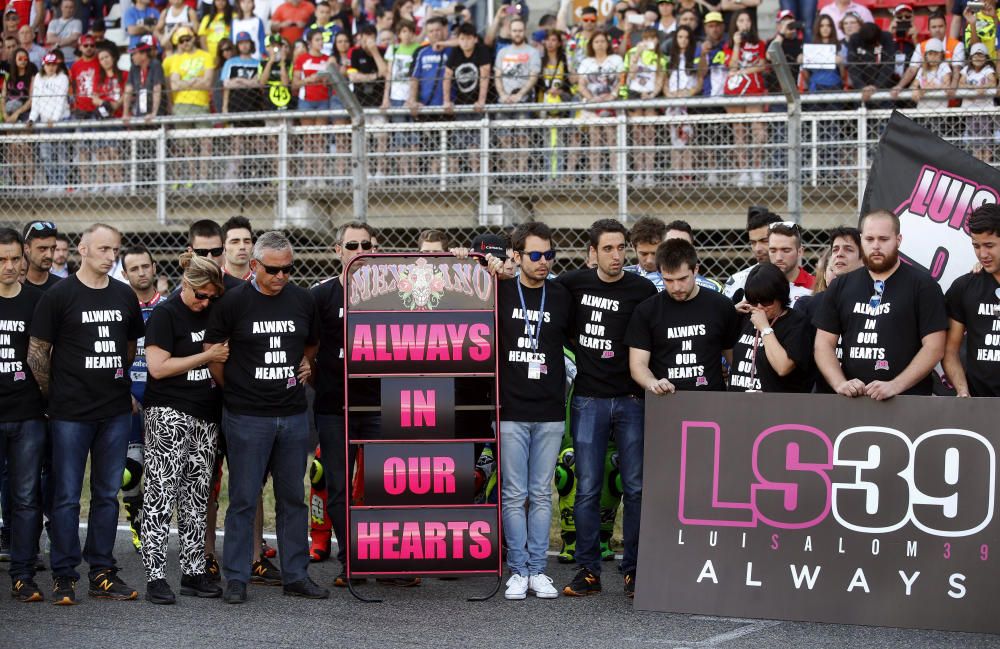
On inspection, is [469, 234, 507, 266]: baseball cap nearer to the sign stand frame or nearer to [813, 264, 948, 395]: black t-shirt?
the sign stand frame

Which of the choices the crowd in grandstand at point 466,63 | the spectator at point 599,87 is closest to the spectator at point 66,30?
the crowd in grandstand at point 466,63

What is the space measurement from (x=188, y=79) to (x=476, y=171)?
433 cm

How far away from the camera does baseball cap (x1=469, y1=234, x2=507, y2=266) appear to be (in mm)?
7555

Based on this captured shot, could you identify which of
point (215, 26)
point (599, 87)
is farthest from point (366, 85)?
point (215, 26)

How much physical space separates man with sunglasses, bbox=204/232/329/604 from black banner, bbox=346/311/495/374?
0.32 metres

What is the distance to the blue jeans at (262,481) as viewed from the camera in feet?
23.6

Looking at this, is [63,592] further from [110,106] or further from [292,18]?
[292,18]

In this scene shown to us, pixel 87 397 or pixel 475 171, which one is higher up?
pixel 475 171

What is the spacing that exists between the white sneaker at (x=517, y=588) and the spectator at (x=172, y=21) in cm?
1011

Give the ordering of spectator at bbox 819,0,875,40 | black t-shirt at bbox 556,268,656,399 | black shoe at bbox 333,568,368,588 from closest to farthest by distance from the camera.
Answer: black t-shirt at bbox 556,268,656,399 → black shoe at bbox 333,568,368,588 → spectator at bbox 819,0,875,40

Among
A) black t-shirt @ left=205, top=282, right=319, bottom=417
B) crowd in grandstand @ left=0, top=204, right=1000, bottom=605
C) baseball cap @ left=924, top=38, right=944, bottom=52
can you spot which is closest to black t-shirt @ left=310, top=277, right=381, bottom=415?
crowd in grandstand @ left=0, top=204, right=1000, bottom=605

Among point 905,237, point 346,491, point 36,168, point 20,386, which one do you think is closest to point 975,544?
point 905,237

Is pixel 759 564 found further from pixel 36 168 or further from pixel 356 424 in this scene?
pixel 36 168

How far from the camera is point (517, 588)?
7.24m
